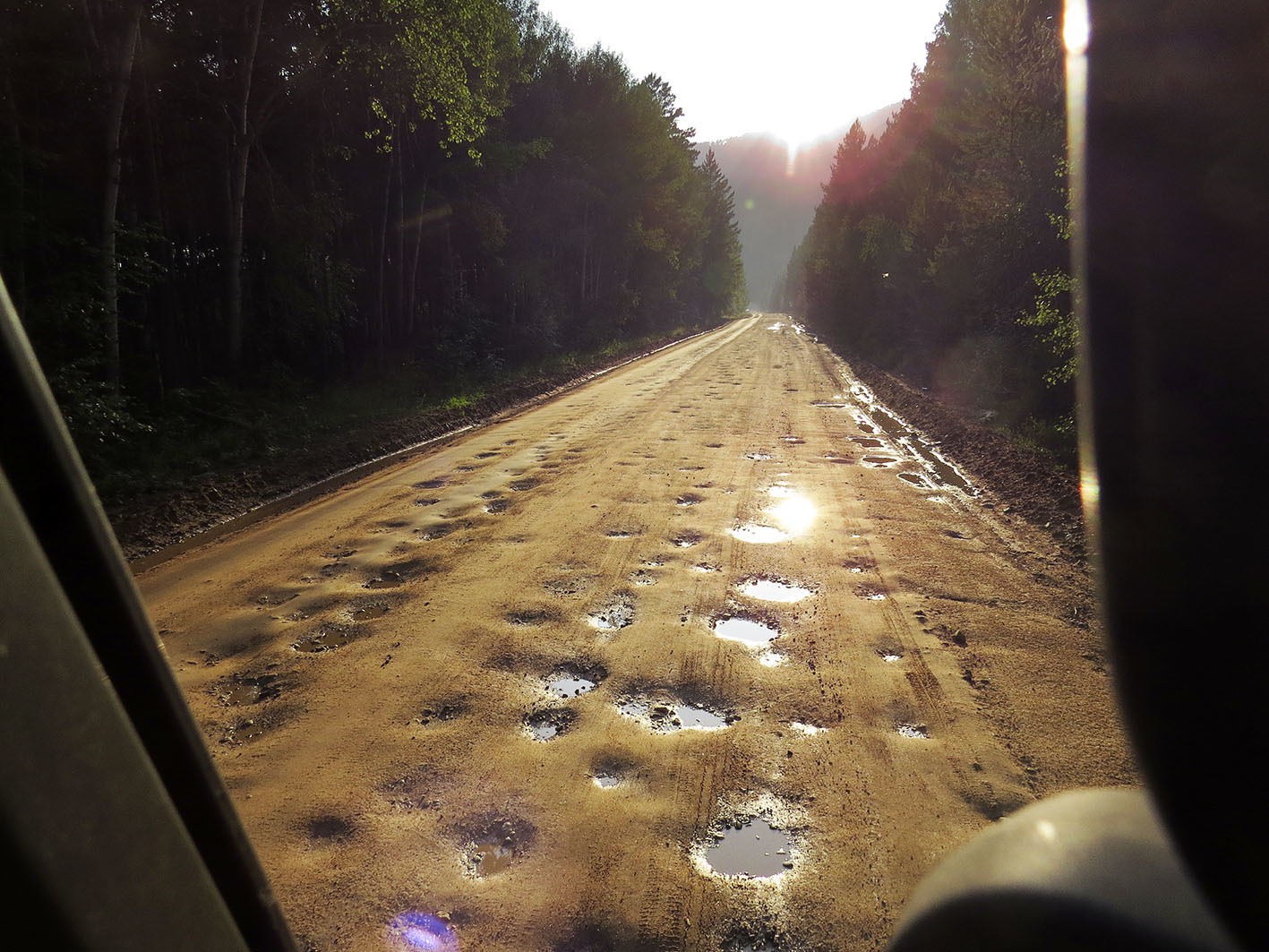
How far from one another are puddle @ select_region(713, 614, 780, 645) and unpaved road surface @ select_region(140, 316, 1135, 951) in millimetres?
22

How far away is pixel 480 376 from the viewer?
61.7 ft

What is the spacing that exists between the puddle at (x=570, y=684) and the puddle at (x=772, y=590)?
1.38 m

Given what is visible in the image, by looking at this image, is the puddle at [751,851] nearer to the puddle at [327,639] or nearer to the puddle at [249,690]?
the puddle at [249,690]

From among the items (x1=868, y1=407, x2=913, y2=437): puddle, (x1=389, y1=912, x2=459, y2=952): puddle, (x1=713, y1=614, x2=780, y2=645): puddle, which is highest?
(x1=389, y1=912, x2=459, y2=952): puddle

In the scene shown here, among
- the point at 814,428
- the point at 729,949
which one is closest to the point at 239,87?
the point at 814,428

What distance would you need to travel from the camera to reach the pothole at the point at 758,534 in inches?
210

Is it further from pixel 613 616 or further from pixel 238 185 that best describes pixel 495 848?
pixel 238 185

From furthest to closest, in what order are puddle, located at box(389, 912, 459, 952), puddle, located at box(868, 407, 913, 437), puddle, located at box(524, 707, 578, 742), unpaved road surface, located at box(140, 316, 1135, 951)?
1. puddle, located at box(868, 407, 913, 437)
2. puddle, located at box(524, 707, 578, 742)
3. unpaved road surface, located at box(140, 316, 1135, 951)
4. puddle, located at box(389, 912, 459, 952)

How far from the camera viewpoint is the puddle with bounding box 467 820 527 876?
→ 2.23 m

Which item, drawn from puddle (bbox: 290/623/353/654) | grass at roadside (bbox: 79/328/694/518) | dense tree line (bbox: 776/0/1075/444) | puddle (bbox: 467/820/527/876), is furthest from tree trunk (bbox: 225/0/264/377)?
puddle (bbox: 467/820/527/876)

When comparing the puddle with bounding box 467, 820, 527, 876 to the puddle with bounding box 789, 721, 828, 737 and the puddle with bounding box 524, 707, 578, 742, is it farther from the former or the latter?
the puddle with bounding box 789, 721, 828, 737

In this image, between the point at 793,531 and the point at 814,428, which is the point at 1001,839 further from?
the point at 814,428

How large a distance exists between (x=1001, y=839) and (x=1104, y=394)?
1.62ft

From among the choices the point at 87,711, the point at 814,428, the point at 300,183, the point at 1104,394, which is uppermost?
the point at 300,183
